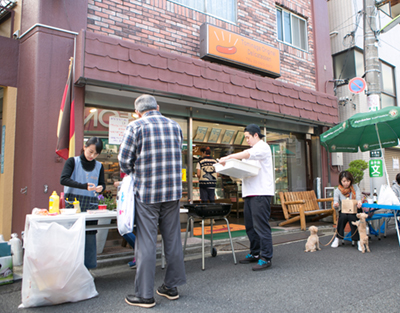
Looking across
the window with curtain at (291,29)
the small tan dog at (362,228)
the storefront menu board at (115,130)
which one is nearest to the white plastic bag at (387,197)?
the small tan dog at (362,228)

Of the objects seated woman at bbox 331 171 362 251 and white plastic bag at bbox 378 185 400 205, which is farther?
seated woman at bbox 331 171 362 251

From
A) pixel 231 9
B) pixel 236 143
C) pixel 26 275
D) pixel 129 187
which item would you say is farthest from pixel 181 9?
pixel 26 275

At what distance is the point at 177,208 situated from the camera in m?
3.11

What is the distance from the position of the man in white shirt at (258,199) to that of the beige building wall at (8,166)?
3742 mm

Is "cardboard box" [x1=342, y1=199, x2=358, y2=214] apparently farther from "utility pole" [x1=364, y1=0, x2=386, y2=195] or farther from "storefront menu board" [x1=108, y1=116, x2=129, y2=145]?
"storefront menu board" [x1=108, y1=116, x2=129, y2=145]

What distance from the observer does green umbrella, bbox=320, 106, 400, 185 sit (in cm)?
592

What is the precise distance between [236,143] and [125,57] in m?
4.98

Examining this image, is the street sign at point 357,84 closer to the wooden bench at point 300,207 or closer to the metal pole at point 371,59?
the metal pole at point 371,59

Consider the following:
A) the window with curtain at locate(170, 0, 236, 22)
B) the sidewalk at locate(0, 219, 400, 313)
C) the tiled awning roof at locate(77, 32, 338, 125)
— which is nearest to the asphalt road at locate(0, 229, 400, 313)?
the sidewalk at locate(0, 219, 400, 313)

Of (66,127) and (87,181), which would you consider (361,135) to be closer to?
(87,181)

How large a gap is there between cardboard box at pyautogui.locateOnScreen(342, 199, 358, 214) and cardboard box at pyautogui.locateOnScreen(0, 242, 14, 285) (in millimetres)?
5107

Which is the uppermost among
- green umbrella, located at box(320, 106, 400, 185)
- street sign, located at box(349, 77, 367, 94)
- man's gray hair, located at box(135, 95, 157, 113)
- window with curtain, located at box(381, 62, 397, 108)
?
window with curtain, located at box(381, 62, 397, 108)

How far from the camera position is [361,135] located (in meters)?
6.97

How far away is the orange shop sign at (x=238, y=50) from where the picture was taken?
691 centimetres
